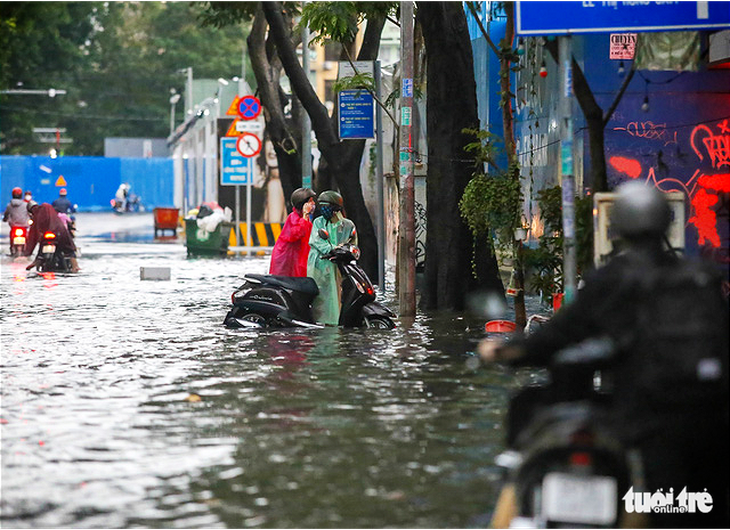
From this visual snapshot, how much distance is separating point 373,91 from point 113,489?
53.1 ft

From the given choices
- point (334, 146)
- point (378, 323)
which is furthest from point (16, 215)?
point (378, 323)

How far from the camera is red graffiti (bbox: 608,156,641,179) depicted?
16438 mm

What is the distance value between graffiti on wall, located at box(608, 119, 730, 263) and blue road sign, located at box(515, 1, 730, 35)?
614cm

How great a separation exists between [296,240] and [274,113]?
1413 cm

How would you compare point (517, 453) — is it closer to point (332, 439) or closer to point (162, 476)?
point (162, 476)

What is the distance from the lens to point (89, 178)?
272 ft

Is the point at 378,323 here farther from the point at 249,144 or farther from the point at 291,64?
the point at 249,144

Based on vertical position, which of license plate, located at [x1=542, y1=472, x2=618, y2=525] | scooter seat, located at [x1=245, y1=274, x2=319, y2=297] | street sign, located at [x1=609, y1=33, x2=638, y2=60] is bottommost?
license plate, located at [x1=542, y1=472, x2=618, y2=525]

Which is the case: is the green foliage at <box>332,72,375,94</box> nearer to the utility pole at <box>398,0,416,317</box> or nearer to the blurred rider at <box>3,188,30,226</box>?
the utility pole at <box>398,0,416,317</box>

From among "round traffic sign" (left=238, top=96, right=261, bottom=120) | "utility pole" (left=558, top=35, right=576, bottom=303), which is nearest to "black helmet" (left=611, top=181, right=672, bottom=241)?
"utility pole" (left=558, top=35, right=576, bottom=303)

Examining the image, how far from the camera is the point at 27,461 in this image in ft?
27.6

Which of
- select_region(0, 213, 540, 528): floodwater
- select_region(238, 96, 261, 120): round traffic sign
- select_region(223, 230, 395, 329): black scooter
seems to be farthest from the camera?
select_region(238, 96, 261, 120): round traffic sign

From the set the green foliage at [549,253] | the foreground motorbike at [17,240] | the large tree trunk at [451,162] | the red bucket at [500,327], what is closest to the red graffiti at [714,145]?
the green foliage at [549,253]

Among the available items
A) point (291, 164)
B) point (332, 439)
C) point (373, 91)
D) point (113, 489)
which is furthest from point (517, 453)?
point (291, 164)
